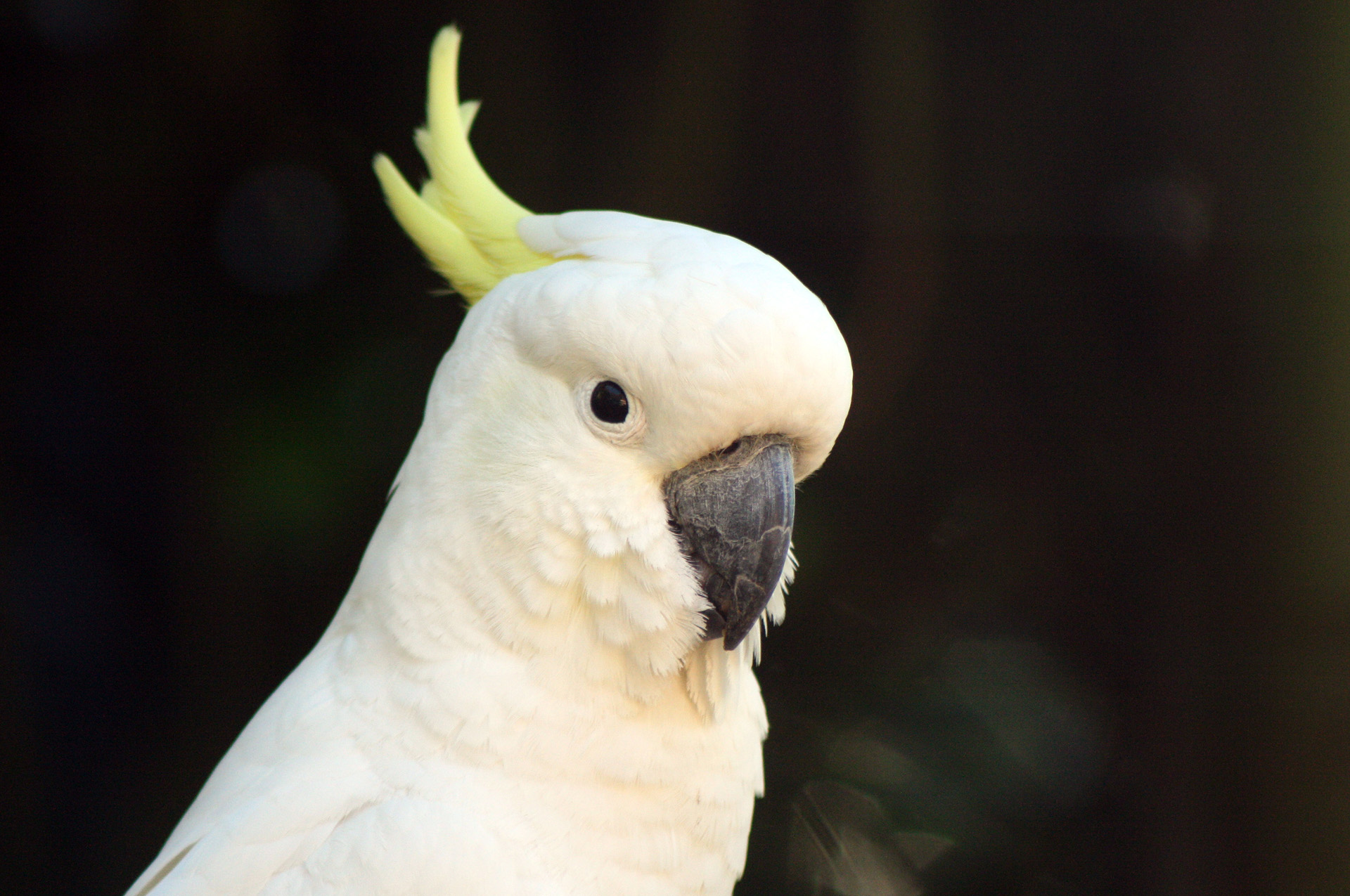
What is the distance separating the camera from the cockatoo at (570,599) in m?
0.84

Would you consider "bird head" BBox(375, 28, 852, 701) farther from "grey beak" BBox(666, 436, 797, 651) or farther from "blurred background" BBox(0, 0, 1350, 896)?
"blurred background" BBox(0, 0, 1350, 896)

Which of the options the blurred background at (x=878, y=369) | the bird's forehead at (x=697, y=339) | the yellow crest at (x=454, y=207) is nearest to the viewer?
the bird's forehead at (x=697, y=339)

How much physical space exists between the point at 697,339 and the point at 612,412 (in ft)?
0.37

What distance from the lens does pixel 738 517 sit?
2.85 ft

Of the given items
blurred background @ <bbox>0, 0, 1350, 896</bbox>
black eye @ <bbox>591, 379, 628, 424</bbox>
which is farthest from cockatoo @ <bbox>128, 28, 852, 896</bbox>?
blurred background @ <bbox>0, 0, 1350, 896</bbox>

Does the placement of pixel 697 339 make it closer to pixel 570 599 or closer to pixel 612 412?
pixel 612 412

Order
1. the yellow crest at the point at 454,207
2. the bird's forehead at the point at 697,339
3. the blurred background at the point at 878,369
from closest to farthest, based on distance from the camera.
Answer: the bird's forehead at the point at 697,339 < the yellow crest at the point at 454,207 < the blurred background at the point at 878,369

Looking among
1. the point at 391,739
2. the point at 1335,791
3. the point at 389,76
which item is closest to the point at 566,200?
the point at 389,76

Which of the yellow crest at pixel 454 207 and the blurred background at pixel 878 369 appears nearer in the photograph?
the yellow crest at pixel 454 207

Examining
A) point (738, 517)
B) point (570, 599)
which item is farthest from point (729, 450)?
point (570, 599)

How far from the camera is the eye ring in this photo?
34.0 inches

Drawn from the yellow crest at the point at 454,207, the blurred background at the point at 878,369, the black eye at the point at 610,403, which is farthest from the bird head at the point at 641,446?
the blurred background at the point at 878,369

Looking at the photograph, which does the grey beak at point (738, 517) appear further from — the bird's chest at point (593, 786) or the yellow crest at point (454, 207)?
the yellow crest at point (454, 207)

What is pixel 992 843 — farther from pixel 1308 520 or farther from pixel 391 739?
pixel 391 739
